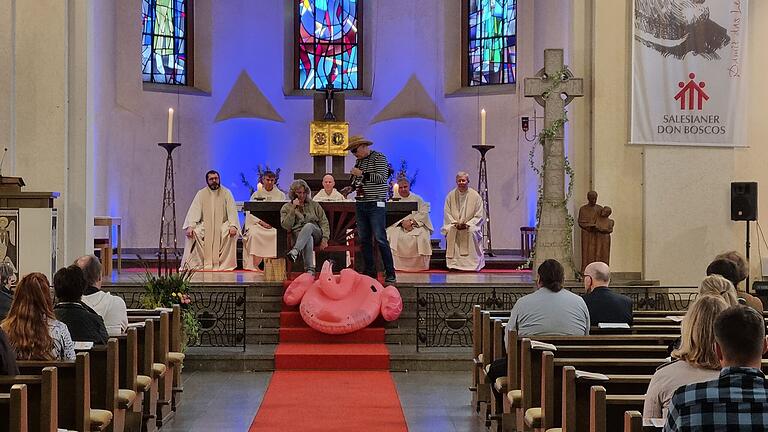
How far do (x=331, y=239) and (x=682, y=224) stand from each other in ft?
14.2

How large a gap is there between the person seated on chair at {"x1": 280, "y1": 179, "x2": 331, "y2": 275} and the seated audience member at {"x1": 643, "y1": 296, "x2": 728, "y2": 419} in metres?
8.58

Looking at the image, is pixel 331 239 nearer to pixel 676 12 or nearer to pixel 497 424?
pixel 676 12

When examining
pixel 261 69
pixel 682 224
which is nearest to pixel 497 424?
pixel 682 224

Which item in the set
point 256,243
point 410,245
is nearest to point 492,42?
point 410,245

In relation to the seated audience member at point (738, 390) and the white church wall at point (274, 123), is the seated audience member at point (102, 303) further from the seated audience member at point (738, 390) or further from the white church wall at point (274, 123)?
the white church wall at point (274, 123)

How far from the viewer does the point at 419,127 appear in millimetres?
19594

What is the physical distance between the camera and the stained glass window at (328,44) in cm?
2044

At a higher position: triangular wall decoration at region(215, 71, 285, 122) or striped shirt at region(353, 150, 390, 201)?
triangular wall decoration at region(215, 71, 285, 122)

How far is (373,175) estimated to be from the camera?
12188 millimetres

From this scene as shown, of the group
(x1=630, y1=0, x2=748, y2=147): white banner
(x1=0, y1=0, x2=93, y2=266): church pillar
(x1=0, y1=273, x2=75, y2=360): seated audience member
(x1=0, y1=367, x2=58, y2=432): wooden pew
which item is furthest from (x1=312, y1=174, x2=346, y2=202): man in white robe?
(x1=0, y1=367, x2=58, y2=432): wooden pew

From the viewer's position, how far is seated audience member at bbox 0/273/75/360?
5.53 m

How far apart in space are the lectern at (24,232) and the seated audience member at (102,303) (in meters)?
4.36

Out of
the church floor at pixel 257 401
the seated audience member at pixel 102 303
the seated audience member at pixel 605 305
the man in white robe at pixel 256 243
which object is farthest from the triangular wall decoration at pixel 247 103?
the seated audience member at pixel 605 305

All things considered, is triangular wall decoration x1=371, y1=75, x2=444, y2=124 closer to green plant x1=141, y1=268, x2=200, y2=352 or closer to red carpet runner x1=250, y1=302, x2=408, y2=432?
red carpet runner x1=250, y1=302, x2=408, y2=432
